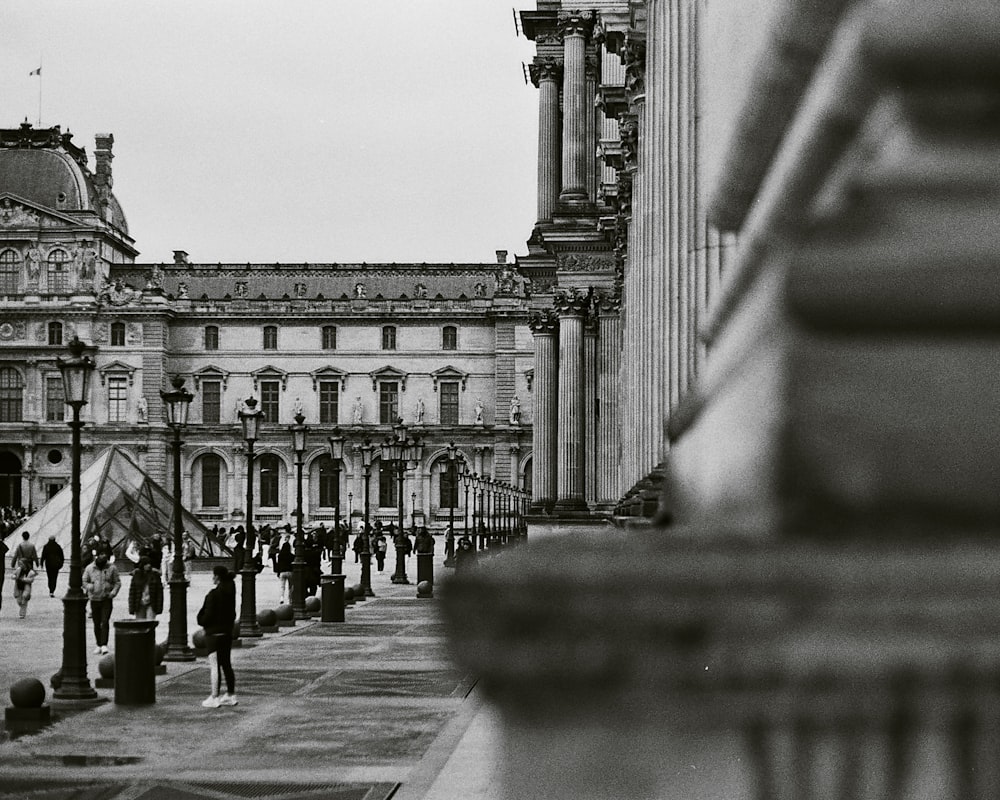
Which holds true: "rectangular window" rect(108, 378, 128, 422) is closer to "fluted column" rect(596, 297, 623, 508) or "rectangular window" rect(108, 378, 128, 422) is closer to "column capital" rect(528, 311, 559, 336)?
"column capital" rect(528, 311, 559, 336)

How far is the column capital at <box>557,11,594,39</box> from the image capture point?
3550 centimetres

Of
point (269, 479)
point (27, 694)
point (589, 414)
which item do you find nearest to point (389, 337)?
point (269, 479)

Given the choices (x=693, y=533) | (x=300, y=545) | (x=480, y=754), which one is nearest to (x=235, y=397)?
(x=300, y=545)

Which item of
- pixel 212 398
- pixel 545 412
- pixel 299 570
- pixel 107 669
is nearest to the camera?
pixel 107 669

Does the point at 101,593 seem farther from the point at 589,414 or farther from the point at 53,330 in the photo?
the point at 53,330

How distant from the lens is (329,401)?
101438mm

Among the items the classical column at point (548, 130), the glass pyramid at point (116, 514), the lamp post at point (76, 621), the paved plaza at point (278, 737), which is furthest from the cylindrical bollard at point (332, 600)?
the glass pyramid at point (116, 514)

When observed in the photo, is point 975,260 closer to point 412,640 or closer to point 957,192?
point 957,192

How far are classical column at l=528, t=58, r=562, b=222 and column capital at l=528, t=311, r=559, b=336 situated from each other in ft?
16.9

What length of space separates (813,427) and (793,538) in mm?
87

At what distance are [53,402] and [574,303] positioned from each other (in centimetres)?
6911

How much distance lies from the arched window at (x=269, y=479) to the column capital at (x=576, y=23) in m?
66.7

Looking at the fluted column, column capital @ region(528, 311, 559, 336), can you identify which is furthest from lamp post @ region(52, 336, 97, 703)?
column capital @ region(528, 311, 559, 336)

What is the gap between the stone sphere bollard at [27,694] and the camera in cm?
1539
